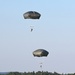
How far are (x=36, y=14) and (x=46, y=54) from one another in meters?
9.68

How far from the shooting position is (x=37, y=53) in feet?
328

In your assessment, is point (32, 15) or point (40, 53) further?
point (40, 53)

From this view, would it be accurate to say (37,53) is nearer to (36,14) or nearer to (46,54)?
(46,54)

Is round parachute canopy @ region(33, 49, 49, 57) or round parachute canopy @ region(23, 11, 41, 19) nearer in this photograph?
round parachute canopy @ region(23, 11, 41, 19)

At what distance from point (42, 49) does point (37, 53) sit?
1.96 meters

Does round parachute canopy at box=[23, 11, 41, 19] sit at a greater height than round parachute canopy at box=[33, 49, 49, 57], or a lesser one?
greater

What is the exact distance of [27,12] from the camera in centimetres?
9931

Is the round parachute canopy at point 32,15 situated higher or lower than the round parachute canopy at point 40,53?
higher

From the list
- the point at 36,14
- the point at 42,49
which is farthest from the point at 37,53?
the point at 36,14

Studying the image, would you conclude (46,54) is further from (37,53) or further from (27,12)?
(27,12)

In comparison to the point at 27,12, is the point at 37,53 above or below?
below

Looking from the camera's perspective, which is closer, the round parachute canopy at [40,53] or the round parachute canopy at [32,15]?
the round parachute canopy at [32,15]

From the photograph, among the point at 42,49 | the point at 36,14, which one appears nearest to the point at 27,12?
the point at 36,14

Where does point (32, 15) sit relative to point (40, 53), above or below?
above
